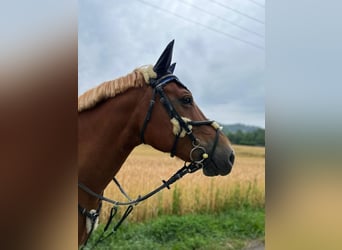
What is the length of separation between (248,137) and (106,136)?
1114 millimetres

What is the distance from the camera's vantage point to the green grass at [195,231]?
2514 mm

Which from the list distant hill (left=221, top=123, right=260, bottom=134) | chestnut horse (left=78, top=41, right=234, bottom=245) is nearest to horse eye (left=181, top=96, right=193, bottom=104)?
chestnut horse (left=78, top=41, right=234, bottom=245)

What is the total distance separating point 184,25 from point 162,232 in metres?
1.47

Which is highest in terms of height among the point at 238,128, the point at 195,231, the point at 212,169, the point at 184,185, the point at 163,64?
the point at 163,64

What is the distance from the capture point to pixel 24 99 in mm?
1018

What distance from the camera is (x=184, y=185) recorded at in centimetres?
258

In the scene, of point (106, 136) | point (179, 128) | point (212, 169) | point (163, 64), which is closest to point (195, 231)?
point (212, 169)

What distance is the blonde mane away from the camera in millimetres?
1967

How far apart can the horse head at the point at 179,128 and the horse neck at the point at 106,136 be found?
7 centimetres

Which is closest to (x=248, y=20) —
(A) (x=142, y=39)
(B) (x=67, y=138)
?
(A) (x=142, y=39)

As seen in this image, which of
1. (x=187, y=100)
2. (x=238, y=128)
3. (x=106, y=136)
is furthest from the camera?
(x=238, y=128)

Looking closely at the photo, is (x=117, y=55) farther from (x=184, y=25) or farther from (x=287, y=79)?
(x=287, y=79)

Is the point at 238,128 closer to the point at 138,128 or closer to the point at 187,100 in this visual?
the point at 187,100

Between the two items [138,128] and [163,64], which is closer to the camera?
[138,128]
